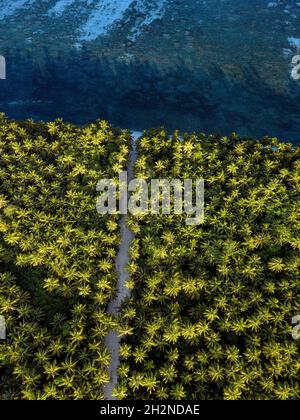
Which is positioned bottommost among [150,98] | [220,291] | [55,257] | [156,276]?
[220,291]

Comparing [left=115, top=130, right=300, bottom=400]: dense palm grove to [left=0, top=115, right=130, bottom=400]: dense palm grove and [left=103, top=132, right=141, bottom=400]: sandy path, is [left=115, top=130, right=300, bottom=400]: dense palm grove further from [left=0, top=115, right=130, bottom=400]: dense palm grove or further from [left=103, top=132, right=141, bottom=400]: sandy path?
[left=0, top=115, right=130, bottom=400]: dense palm grove

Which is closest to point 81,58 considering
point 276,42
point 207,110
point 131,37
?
point 131,37

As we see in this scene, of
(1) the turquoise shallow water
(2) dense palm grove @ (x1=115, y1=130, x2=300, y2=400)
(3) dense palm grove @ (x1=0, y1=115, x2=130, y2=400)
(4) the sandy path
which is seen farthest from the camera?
(1) the turquoise shallow water

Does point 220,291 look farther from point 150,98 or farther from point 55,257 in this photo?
point 150,98

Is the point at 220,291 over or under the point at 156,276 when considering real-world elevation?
under

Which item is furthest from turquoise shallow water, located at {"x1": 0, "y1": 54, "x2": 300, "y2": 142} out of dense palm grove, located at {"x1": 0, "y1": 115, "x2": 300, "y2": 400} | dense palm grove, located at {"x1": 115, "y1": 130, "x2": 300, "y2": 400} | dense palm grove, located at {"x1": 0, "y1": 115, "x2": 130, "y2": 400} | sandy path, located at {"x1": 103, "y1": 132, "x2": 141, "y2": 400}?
sandy path, located at {"x1": 103, "y1": 132, "x2": 141, "y2": 400}

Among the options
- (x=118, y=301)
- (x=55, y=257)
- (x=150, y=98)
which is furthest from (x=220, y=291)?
(x=150, y=98)
